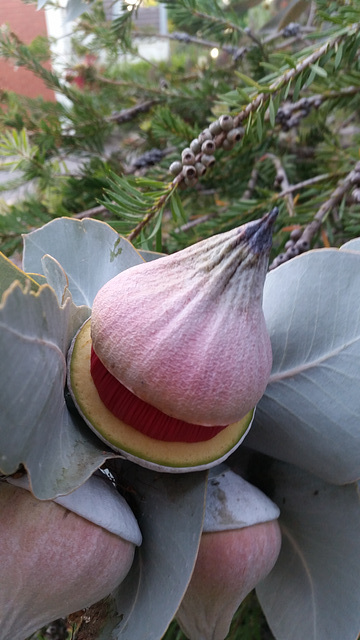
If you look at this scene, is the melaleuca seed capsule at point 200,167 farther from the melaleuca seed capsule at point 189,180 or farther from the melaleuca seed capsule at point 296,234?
the melaleuca seed capsule at point 296,234

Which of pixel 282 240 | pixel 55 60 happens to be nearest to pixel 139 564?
pixel 282 240

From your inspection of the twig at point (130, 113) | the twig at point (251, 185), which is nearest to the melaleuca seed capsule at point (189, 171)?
A: the twig at point (251, 185)

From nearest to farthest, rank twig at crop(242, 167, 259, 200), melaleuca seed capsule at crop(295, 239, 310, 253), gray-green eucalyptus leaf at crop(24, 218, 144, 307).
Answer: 1. gray-green eucalyptus leaf at crop(24, 218, 144, 307)
2. melaleuca seed capsule at crop(295, 239, 310, 253)
3. twig at crop(242, 167, 259, 200)

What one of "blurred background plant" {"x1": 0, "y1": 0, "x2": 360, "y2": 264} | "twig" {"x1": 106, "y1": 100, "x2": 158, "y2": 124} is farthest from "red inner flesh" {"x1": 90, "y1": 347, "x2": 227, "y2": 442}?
"twig" {"x1": 106, "y1": 100, "x2": 158, "y2": 124}

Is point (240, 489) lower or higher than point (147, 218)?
lower

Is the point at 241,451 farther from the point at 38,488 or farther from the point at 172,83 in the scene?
the point at 172,83

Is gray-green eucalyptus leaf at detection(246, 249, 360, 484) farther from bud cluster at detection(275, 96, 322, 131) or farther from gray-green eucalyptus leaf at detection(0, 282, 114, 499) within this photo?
bud cluster at detection(275, 96, 322, 131)

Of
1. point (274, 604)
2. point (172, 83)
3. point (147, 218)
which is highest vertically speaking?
point (172, 83)

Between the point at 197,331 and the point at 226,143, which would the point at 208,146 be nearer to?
the point at 226,143
